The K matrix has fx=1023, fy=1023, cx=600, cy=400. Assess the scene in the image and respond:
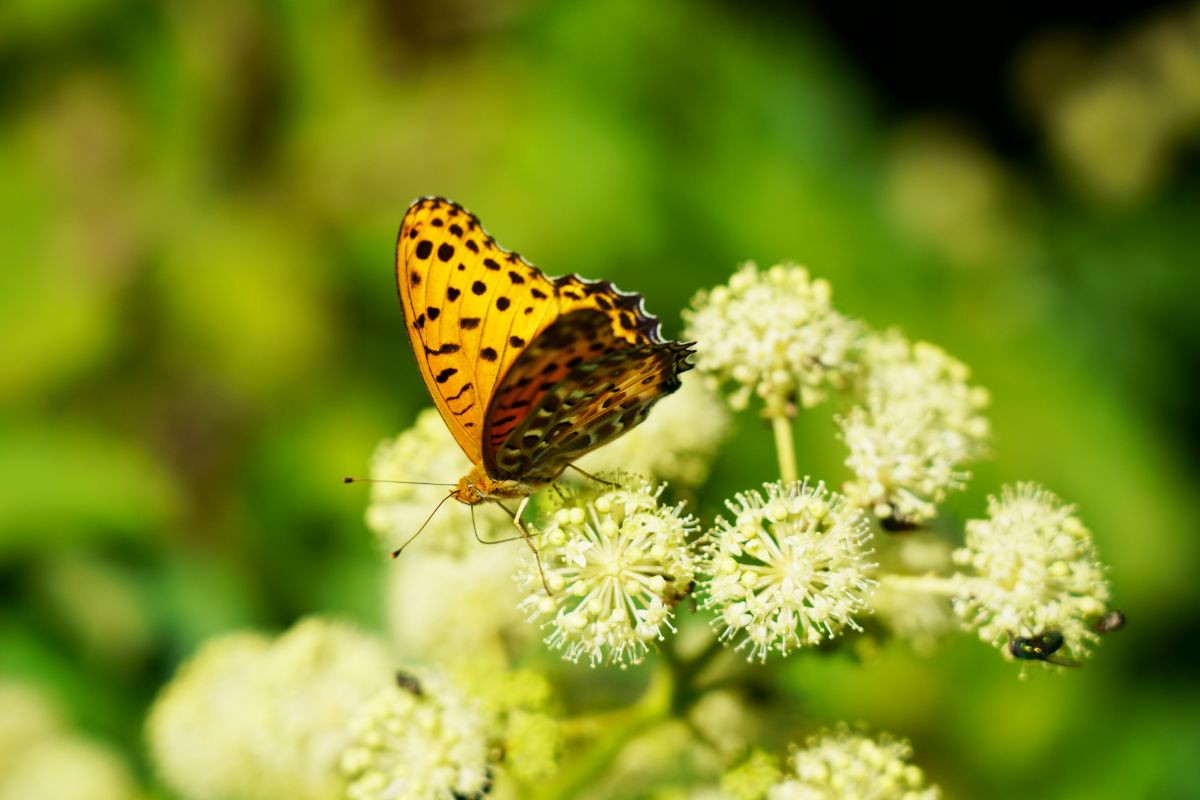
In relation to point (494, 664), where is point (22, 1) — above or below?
above

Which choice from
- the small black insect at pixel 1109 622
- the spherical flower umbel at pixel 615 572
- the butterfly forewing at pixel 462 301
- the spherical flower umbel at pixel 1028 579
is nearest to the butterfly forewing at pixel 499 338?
the butterfly forewing at pixel 462 301

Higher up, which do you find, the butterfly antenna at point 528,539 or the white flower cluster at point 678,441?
the white flower cluster at point 678,441

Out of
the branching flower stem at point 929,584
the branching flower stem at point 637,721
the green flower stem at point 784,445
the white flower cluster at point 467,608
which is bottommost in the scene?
the branching flower stem at point 637,721

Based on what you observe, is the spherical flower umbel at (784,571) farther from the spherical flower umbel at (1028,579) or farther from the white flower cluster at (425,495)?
the white flower cluster at (425,495)

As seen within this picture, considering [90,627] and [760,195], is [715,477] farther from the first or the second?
[90,627]

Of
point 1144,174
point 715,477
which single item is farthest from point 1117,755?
point 1144,174

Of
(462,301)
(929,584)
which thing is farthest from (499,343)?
(929,584)
